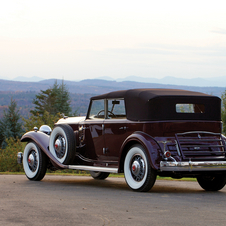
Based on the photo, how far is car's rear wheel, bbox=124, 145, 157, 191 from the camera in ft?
25.3

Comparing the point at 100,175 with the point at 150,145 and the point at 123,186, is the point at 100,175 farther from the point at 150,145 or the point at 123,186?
the point at 150,145

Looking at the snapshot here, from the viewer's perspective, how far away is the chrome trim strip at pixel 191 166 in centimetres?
746

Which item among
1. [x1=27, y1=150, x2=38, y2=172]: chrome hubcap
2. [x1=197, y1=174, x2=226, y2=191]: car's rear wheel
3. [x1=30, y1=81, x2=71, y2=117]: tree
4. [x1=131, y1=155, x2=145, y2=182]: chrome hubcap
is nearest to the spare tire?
[x1=27, y1=150, x2=38, y2=172]: chrome hubcap

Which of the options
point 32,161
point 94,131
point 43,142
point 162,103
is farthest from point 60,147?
point 162,103

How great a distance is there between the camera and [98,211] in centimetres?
575

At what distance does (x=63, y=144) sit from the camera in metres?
9.83

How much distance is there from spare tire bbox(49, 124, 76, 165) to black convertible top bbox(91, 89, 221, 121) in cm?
159

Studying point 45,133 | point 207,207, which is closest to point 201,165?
point 207,207

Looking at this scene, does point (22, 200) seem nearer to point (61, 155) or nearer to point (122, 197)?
point (122, 197)

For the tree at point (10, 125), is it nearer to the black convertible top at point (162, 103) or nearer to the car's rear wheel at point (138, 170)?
the black convertible top at point (162, 103)

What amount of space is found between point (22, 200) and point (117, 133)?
272cm

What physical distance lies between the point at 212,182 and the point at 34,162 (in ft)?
14.6

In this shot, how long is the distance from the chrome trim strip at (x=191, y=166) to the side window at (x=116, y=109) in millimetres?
1702

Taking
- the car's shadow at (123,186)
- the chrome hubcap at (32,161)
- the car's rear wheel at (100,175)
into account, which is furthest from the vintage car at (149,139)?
the car's rear wheel at (100,175)
